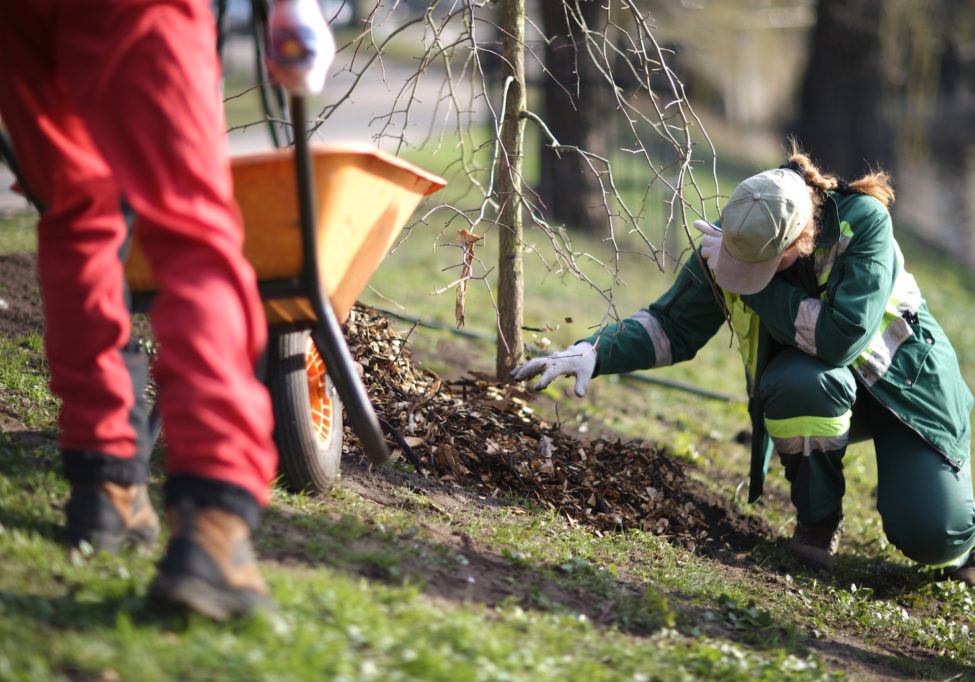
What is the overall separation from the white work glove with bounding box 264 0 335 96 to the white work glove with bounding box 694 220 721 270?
1872 millimetres

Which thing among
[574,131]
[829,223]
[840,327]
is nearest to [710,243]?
[829,223]

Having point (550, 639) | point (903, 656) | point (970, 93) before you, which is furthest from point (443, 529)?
point (970, 93)

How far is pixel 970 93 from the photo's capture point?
84.2 feet

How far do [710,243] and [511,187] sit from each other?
2.54ft

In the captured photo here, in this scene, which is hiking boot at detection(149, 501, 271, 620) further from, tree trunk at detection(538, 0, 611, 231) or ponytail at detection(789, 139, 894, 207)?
tree trunk at detection(538, 0, 611, 231)

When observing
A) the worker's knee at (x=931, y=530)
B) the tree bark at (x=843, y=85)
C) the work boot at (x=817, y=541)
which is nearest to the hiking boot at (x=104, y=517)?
the work boot at (x=817, y=541)

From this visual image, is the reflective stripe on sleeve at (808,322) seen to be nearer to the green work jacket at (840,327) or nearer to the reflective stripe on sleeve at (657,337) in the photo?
the green work jacket at (840,327)

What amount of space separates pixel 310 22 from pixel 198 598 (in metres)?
1.11

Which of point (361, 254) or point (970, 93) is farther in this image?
point (970, 93)

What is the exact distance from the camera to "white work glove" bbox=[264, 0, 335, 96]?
5.65 ft

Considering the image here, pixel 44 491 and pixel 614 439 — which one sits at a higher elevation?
pixel 44 491

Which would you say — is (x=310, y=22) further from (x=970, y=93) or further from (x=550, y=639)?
(x=970, y=93)

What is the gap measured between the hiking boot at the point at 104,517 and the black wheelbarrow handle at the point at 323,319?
55cm

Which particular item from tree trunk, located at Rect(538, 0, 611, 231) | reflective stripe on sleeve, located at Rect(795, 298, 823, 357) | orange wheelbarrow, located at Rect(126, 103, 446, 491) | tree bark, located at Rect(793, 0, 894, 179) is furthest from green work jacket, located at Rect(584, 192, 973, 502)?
tree bark, located at Rect(793, 0, 894, 179)
